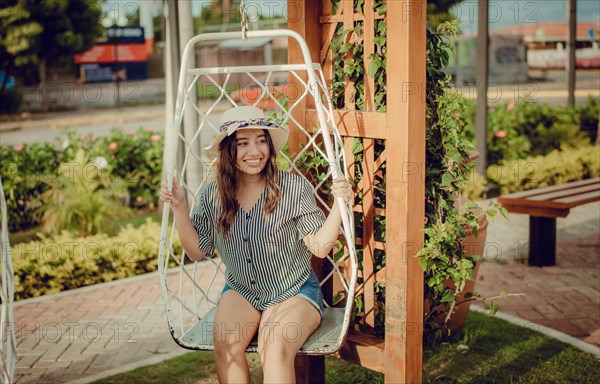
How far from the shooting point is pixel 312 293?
3.07 metres

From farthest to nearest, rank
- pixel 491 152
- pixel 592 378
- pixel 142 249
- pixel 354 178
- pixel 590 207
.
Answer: pixel 491 152 < pixel 590 207 < pixel 142 249 < pixel 592 378 < pixel 354 178

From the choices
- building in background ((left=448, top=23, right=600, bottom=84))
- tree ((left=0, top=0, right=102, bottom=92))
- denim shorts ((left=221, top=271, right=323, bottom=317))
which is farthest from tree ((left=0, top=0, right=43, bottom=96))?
denim shorts ((left=221, top=271, right=323, bottom=317))

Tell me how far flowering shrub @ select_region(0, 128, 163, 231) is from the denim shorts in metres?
4.25

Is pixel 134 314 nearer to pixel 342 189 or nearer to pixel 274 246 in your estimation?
pixel 274 246

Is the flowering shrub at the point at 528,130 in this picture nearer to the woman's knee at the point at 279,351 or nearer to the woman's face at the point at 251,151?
the woman's face at the point at 251,151

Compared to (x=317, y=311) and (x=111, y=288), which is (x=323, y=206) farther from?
(x=111, y=288)

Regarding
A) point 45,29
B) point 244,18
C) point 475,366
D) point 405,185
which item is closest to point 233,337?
point 405,185

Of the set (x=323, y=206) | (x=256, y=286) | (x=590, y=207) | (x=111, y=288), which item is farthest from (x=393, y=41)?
(x=590, y=207)

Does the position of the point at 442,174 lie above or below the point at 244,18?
below

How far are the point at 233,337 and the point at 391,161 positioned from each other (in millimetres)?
909

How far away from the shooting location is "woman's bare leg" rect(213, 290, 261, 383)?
287 cm

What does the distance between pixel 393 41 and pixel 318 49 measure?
0.64m

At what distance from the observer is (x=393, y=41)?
278 cm

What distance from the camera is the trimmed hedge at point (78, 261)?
5430 millimetres
